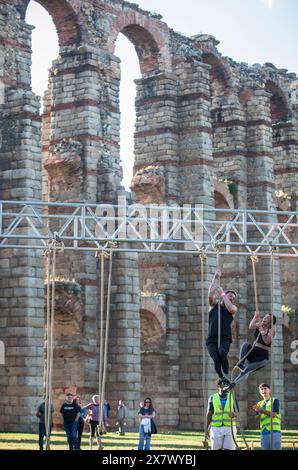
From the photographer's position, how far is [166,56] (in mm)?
34281

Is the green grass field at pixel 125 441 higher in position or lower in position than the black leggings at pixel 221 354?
lower

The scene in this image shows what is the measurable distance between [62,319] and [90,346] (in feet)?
3.25

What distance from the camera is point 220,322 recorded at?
63.6ft

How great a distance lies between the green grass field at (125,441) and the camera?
22672 mm

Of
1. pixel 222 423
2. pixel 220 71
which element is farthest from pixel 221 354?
pixel 220 71

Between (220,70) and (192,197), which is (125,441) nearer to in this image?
(192,197)

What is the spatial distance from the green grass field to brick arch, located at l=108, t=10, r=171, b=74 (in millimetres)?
11210

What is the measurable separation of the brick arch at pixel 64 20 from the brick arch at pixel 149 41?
2610mm

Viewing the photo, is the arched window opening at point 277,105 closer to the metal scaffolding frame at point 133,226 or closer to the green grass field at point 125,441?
the metal scaffolding frame at point 133,226

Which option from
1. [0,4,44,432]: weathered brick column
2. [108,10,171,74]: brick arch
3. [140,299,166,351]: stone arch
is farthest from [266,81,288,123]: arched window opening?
[0,4,44,432]: weathered brick column

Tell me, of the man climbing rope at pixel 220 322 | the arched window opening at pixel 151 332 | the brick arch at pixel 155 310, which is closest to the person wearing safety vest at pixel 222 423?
the man climbing rope at pixel 220 322
